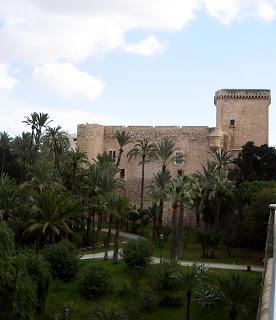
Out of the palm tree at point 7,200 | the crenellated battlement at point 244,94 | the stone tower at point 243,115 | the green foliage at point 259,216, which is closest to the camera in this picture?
the palm tree at point 7,200

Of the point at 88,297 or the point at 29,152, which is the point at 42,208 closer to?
the point at 88,297

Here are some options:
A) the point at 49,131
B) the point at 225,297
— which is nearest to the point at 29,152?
the point at 49,131

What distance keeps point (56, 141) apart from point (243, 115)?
17.8 m

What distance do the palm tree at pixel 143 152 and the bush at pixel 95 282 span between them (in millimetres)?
19583

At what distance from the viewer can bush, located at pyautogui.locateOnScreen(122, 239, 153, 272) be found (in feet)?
80.2

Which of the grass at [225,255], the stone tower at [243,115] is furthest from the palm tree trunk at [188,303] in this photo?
the stone tower at [243,115]

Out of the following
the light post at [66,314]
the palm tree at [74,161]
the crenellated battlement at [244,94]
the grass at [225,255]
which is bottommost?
the light post at [66,314]

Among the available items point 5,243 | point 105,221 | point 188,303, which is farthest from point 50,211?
point 105,221

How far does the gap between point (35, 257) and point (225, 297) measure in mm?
7518

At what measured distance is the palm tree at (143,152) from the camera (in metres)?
43.6

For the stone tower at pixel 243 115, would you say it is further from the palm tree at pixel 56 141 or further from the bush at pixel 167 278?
the bush at pixel 167 278

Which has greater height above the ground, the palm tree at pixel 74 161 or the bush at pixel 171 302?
the palm tree at pixel 74 161

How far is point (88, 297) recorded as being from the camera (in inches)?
899

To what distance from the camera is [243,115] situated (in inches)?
1823
